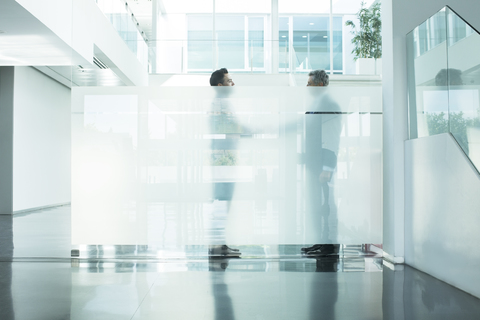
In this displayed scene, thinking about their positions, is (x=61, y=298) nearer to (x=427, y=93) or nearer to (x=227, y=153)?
(x=227, y=153)

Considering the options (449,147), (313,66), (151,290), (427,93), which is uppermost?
(313,66)

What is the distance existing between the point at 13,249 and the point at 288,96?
12.2ft

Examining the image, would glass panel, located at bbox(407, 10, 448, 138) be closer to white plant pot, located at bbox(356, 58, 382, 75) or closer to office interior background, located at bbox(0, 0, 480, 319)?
office interior background, located at bbox(0, 0, 480, 319)

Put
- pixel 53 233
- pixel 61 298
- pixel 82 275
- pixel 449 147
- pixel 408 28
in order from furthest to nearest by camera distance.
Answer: pixel 53 233, pixel 408 28, pixel 82 275, pixel 449 147, pixel 61 298

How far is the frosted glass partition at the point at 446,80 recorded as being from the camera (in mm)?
3445

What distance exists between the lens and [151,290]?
10.9 ft

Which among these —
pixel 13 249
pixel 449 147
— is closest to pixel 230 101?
pixel 449 147

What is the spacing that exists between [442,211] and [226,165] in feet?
7.01

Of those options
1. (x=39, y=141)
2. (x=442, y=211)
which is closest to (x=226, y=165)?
(x=442, y=211)

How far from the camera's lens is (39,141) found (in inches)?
453

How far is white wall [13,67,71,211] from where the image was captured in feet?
34.1

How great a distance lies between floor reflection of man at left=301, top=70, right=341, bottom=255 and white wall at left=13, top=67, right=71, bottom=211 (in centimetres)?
830

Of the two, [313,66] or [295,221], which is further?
[313,66]

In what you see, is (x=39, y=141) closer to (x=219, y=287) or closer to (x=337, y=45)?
(x=337, y=45)
